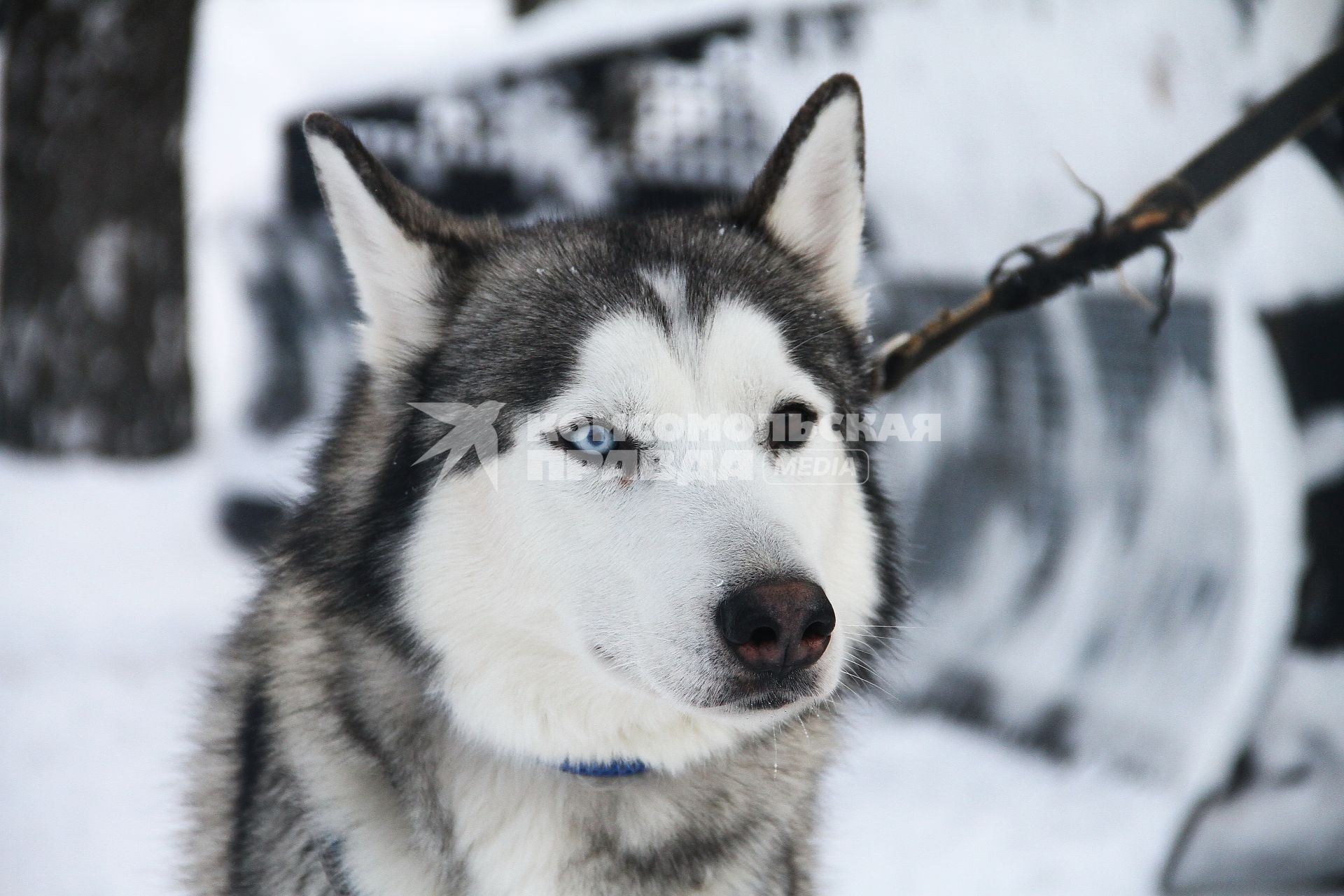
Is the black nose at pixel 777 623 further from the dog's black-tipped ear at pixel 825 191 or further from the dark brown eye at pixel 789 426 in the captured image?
the dog's black-tipped ear at pixel 825 191

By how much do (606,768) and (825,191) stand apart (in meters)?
1.23

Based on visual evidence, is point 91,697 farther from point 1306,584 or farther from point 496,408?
point 1306,584

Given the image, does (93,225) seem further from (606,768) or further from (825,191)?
(606,768)

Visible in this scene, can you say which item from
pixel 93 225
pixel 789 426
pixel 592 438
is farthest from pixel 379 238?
pixel 93 225

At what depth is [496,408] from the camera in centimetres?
192

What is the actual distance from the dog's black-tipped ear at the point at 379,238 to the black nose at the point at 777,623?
0.86 meters

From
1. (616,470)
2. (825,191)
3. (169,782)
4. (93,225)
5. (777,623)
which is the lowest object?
(169,782)

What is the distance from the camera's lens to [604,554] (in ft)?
5.87

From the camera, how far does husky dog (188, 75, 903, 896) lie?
177 centimetres

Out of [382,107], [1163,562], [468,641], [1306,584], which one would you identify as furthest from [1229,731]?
[382,107]

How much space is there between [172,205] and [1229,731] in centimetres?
650

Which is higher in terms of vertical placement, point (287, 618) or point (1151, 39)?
point (1151, 39)

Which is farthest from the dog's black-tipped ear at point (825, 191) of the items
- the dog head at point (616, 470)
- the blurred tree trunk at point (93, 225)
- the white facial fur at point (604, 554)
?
the blurred tree trunk at point (93, 225)

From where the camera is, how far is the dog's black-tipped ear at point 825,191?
6.82 feet
